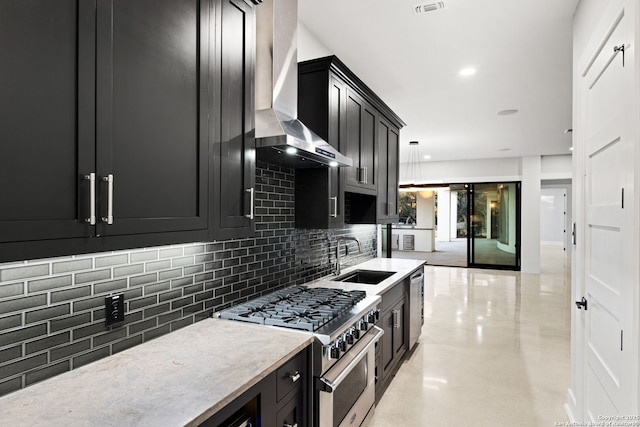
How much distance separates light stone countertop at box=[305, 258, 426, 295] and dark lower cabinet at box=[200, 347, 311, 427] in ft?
3.45

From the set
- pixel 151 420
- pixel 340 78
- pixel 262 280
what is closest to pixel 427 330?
pixel 262 280

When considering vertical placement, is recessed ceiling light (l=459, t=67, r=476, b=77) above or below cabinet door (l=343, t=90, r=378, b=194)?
above

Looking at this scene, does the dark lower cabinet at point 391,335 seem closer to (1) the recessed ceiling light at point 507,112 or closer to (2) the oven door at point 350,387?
(2) the oven door at point 350,387

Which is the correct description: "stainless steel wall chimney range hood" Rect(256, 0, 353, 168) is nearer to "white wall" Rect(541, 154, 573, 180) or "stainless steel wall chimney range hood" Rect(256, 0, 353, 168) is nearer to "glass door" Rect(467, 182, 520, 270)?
"glass door" Rect(467, 182, 520, 270)

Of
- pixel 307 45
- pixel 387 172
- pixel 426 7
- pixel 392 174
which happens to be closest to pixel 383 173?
pixel 387 172

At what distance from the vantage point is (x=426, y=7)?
250 centimetres

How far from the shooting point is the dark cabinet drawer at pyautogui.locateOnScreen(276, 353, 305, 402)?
146 centimetres

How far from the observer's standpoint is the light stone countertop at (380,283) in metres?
2.75

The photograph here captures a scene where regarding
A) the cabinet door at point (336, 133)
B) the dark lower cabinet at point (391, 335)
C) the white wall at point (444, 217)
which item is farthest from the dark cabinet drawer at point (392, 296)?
the white wall at point (444, 217)

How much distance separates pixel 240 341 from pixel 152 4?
1396mm

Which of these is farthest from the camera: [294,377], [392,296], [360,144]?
[360,144]

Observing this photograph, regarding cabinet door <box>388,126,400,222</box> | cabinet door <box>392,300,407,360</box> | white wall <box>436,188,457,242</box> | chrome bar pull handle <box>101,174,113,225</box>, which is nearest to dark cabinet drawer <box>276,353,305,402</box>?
chrome bar pull handle <box>101,174,113,225</box>

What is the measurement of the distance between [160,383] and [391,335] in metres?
2.19

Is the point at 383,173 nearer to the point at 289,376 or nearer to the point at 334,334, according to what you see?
the point at 334,334
